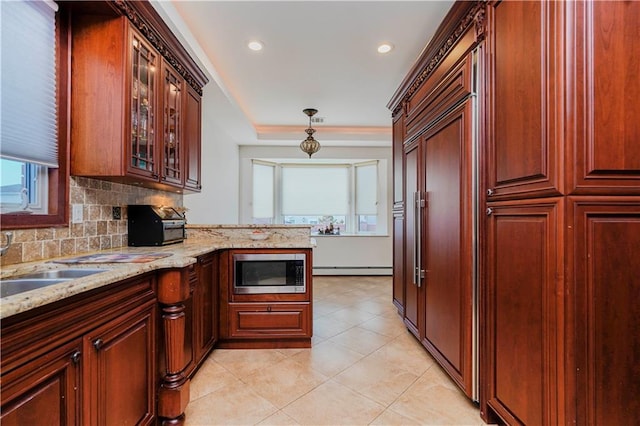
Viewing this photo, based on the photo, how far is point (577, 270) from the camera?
3.90ft

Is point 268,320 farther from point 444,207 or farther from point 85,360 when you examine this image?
point 444,207

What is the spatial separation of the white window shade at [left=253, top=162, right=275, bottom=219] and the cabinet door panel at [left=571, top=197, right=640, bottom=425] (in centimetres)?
529

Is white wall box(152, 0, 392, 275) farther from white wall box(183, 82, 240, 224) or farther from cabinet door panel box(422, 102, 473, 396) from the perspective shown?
cabinet door panel box(422, 102, 473, 396)

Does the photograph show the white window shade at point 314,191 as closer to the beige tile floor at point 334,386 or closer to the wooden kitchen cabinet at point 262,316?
the beige tile floor at point 334,386

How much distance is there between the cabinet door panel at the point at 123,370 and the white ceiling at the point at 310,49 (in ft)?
7.13

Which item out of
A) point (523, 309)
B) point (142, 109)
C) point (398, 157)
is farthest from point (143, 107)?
point (523, 309)

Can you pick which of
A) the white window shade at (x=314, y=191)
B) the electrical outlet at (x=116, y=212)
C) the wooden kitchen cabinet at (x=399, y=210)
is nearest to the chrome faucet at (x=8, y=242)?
the electrical outlet at (x=116, y=212)

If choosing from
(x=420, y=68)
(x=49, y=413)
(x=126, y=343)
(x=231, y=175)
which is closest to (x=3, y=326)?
(x=49, y=413)

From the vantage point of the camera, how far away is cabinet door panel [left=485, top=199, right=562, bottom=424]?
4.11ft

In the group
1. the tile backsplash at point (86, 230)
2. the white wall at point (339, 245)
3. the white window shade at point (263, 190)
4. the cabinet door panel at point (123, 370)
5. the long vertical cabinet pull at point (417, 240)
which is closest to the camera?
the cabinet door panel at point (123, 370)

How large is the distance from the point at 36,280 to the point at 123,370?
0.56 metres

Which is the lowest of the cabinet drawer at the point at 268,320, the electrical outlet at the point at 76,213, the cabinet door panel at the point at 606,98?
the cabinet drawer at the point at 268,320

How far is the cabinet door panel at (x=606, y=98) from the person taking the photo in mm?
1175

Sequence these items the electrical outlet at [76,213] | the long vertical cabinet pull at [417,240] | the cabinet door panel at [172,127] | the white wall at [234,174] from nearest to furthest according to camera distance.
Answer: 1. the electrical outlet at [76,213]
2. the cabinet door panel at [172,127]
3. the long vertical cabinet pull at [417,240]
4. the white wall at [234,174]
